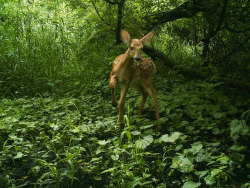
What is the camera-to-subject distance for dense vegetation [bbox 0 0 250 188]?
8.71 ft

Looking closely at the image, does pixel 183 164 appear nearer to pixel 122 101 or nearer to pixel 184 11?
pixel 122 101

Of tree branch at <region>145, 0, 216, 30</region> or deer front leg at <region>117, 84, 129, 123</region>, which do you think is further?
tree branch at <region>145, 0, 216, 30</region>

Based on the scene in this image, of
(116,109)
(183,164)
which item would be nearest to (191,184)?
(183,164)

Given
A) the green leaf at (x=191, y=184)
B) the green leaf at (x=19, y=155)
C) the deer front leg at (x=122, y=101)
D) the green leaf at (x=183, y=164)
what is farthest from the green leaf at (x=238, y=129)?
the green leaf at (x=19, y=155)

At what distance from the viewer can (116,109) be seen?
4.48 m

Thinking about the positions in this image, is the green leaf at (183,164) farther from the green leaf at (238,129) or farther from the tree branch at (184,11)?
the tree branch at (184,11)

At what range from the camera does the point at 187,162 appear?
258 cm

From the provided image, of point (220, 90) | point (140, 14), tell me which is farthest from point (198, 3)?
point (220, 90)

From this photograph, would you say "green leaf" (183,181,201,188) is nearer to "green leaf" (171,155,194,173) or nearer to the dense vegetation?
the dense vegetation

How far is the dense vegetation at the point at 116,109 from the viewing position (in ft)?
8.71

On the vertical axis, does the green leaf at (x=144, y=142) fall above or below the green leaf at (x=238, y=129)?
below

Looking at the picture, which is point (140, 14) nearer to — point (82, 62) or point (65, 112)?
point (82, 62)

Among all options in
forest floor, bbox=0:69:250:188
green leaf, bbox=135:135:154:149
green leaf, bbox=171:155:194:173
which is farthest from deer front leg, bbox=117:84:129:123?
green leaf, bbox=171:155:194:173

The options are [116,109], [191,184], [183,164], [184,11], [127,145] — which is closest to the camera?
[191,184]
